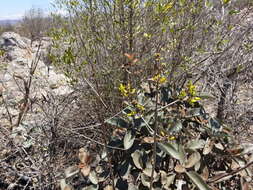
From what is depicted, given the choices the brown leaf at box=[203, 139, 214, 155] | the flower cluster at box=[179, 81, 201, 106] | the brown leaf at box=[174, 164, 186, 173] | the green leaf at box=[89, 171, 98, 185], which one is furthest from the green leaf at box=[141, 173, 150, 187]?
the flower cluster at box=[179, 81, 201, 106]

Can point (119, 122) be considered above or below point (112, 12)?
below

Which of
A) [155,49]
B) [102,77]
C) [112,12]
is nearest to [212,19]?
[155,49]

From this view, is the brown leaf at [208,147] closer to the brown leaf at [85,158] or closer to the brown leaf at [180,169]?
the brown leaf at [180,169]

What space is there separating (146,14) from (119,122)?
1368 millimetres

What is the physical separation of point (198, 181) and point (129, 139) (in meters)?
0.52

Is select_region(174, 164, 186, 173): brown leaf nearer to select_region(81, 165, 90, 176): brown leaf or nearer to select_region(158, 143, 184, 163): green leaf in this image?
select_region(158, 143, 184, 163): green leaf

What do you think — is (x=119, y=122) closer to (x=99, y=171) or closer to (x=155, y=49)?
(x=99, y=171)

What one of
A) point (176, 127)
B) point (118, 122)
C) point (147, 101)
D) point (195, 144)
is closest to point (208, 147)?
point (195, 144)

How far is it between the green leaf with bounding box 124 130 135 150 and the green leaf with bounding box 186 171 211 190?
0.42m

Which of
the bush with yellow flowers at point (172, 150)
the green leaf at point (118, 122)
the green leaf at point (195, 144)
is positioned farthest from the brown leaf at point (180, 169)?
the green leaf at point (118, 122)

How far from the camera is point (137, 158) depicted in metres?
1.56

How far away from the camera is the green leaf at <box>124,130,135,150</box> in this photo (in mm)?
1563

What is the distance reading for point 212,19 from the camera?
2.57 metres

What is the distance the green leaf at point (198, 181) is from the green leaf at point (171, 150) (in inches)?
3.8
